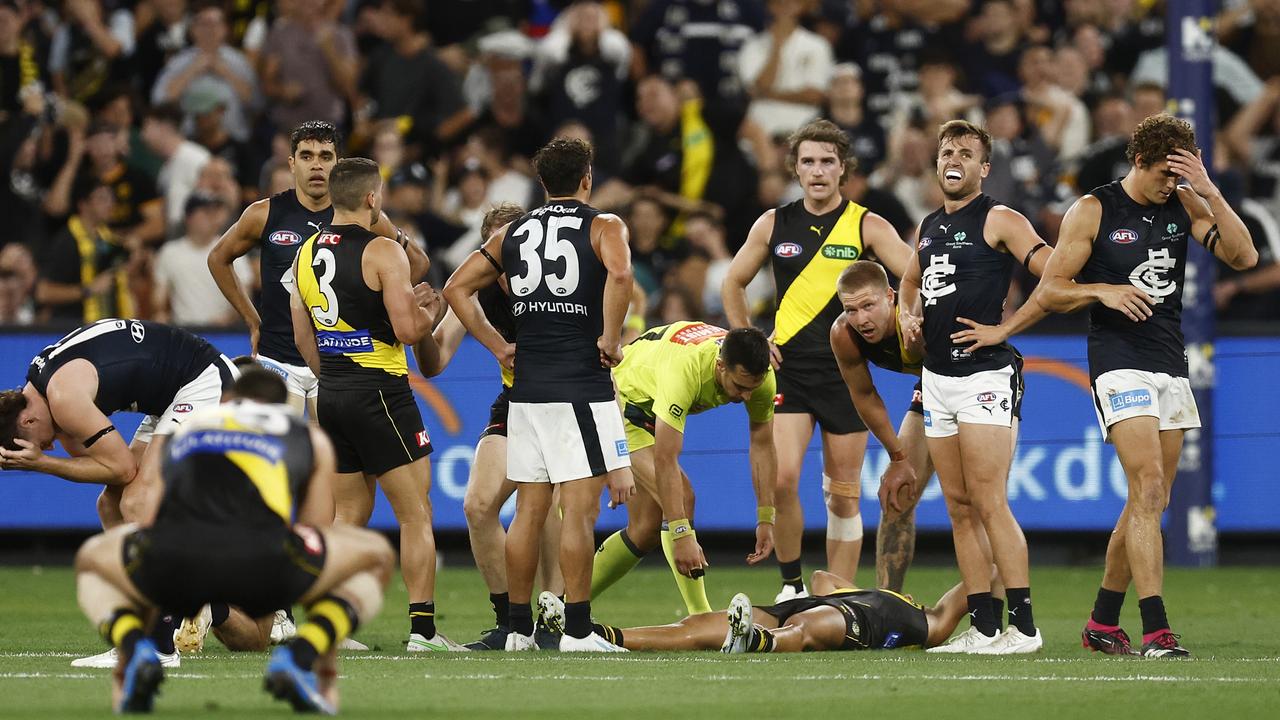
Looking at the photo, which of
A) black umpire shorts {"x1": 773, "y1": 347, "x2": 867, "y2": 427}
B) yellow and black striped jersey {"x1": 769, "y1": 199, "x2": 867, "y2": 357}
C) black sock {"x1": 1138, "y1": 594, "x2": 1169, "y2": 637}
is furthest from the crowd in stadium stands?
black sock {"x1": 1138, "y1": 594, "x2": 1169, "y2": 637}

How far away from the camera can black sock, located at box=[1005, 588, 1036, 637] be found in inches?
394

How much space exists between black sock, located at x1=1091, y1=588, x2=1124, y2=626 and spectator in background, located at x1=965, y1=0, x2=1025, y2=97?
1036 centimetres

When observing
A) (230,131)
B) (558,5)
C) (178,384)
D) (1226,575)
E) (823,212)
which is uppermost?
(558,5)

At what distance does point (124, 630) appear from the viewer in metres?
6.90

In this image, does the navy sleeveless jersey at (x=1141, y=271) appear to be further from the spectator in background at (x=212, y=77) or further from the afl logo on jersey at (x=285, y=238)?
the spectator in background at (x=212, y=77)

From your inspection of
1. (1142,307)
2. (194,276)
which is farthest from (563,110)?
(1142,307)

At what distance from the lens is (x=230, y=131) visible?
1948 cm

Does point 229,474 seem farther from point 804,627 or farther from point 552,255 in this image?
point 804,627

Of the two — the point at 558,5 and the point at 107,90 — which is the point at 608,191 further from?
the point at 107,90

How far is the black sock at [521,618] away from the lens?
1016 centimetres

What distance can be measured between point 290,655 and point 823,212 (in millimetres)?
6339

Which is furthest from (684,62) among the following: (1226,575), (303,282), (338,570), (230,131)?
(338,570)

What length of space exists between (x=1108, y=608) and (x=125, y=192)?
1170 centimetres

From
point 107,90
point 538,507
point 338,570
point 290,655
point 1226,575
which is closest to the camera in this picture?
point 290,655
